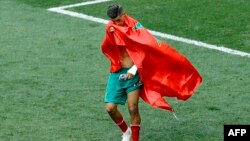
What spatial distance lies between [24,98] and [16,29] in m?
3.32

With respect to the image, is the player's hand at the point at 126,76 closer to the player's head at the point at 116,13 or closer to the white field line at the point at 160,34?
the player's head at the point at 116,13

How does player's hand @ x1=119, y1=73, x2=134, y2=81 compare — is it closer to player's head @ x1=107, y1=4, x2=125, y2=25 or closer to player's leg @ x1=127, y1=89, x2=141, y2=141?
player's leg @ x1=127, y1=89, x2=141, y2=141

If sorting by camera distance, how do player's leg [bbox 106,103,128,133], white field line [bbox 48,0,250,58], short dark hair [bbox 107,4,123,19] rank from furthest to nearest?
white field line [bbox 48,0,250,58] → player's leg [bbox 106,103,128,133] → short dark hair [bbox 107,4,123,19]

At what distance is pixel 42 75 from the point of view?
11.9 metres

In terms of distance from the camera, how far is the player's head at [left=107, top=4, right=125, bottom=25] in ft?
29.8

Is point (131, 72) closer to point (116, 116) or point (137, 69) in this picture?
point (137, 69)

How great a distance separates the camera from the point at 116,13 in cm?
910

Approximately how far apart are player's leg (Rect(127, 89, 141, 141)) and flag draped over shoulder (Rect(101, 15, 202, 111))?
116 mm

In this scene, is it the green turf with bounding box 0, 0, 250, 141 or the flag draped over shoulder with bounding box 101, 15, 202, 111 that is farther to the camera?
the green turf with bounding box 0, 0, 250, 141

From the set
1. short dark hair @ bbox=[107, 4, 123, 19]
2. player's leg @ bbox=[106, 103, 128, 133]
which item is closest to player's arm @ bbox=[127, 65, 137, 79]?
player's leg @ bbox=[106, 103, 128, 133]

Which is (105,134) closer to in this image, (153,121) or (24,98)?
(153,121)

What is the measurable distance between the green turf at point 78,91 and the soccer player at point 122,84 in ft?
1.67

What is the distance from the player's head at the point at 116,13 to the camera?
29.8 ft

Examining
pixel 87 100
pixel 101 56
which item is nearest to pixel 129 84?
pixel 87 100
